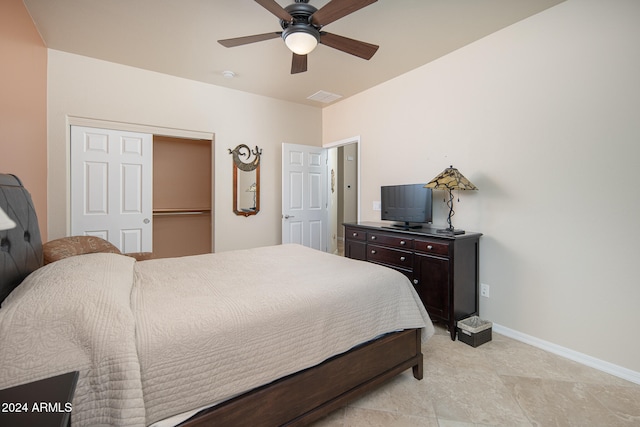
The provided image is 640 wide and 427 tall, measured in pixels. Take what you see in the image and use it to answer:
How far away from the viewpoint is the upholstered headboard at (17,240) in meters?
1.20

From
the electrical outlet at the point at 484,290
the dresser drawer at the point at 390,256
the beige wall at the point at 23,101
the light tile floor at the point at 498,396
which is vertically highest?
the beige wall at the point at 23,101

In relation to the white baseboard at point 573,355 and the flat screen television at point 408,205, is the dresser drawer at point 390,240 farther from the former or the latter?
the white baseboard at point 573,355

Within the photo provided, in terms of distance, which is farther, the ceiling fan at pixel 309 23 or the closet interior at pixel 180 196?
the closet interior at pixel 180 196

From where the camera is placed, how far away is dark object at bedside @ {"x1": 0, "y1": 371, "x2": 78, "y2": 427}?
63 centimetres

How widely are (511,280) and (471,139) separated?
1.39m

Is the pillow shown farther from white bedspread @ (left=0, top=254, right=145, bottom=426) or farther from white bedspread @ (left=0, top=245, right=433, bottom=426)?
white bedspread @ (left=0, top=254, right=145, bottom=426)

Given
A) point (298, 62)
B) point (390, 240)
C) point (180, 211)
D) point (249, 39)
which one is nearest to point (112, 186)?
point (180, 211)

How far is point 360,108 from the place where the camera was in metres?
4.22

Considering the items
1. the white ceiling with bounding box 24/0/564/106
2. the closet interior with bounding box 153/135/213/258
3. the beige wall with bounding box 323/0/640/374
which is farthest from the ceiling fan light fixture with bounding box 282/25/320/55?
the closet interior with bounding box 153/135/213/258

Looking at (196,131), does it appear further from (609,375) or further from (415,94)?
(609,375)

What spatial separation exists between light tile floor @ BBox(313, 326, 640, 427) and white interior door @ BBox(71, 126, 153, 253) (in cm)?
317

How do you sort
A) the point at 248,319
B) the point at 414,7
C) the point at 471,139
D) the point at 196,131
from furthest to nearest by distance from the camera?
the point at 196,131, the point at 471,139, the point at 414,7, the point at 248,319

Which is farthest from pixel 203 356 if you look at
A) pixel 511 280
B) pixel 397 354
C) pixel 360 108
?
pixel 360 108

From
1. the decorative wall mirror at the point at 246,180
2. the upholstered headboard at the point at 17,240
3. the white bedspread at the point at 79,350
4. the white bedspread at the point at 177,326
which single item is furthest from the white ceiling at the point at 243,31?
the white bedspread at the point at 79,350
